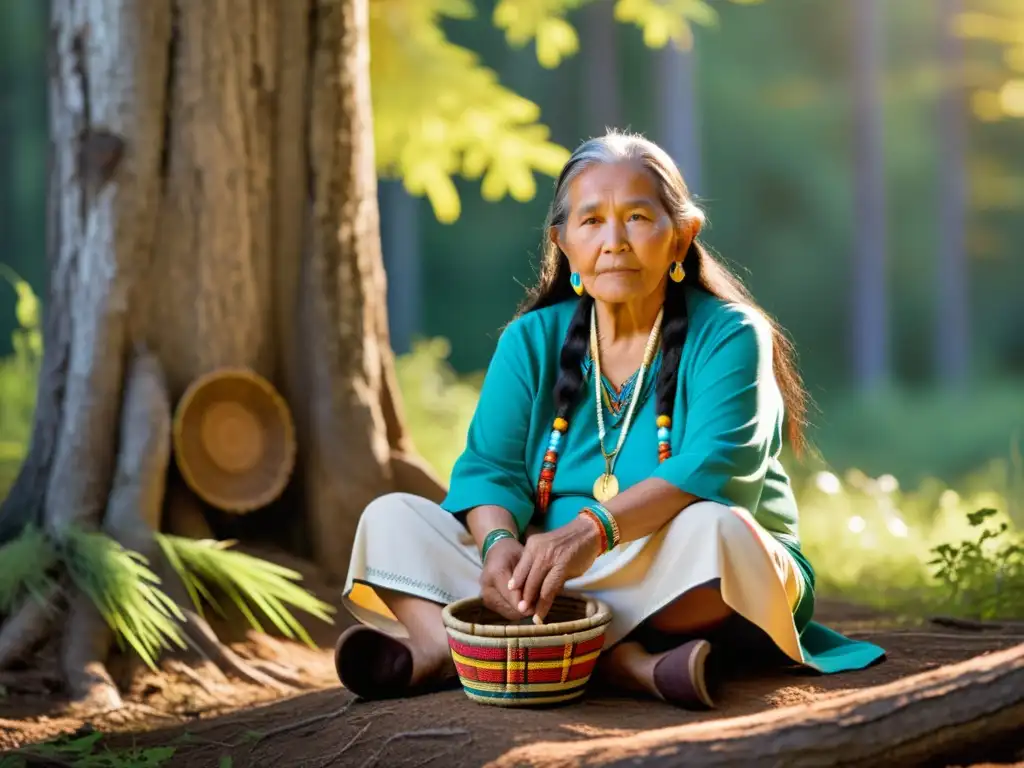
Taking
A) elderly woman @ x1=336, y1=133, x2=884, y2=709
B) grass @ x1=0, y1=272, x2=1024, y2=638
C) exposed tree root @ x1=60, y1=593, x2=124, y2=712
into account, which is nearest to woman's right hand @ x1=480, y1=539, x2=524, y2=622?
elderly woman @ x1=336, y1=133, x2=884, y2=709

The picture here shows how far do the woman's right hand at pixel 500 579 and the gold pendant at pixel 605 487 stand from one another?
1.17 ft

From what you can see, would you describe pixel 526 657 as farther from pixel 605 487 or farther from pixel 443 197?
pixel 443 197

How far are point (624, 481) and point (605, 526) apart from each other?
0.39 meters

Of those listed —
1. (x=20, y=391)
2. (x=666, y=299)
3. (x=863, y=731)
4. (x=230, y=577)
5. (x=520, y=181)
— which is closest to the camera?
(x=863, y=731)

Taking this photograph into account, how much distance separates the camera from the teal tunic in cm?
319

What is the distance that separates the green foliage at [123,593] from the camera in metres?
4.10

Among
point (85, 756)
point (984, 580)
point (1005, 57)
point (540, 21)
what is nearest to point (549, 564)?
point (85, 756)

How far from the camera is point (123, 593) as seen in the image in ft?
13.5

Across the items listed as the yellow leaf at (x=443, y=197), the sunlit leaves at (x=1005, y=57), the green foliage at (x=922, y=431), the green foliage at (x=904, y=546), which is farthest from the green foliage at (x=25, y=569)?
the green foliage at (x=922, y=431)

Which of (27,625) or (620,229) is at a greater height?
(620,229)

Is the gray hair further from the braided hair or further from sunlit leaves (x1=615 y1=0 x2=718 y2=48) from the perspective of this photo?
→ sunlit leaves (x1=615 y1=0 x2=718 y2=48)

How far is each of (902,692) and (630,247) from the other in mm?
1385

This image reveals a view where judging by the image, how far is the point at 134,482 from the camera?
14.7ft

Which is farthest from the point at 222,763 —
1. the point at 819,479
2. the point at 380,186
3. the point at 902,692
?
the point at 380,186
